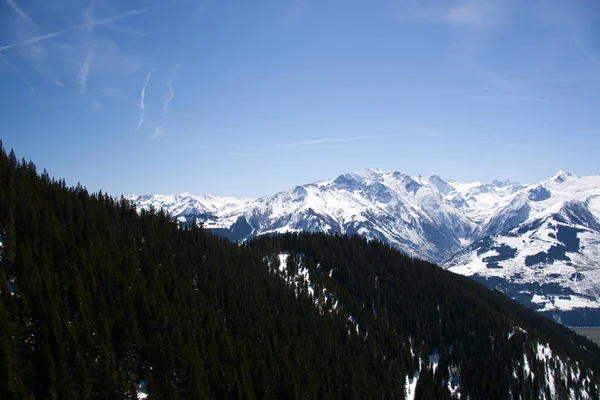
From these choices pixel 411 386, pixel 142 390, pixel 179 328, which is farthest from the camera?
pixel 411 386

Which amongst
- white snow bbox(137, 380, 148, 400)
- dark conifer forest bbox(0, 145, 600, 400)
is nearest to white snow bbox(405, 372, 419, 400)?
dark conifer forest bbox(0, 145, 600, 400)

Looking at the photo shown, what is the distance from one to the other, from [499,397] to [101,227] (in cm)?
15614

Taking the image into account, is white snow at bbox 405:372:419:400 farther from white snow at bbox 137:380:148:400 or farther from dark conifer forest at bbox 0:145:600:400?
white snow at bbox 137:380:148:400

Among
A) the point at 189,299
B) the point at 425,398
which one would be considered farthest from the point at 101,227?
the point at 425,398

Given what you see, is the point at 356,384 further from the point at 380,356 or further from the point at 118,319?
the point at 118,319

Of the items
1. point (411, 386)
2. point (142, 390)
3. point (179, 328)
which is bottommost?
point (411, 386)

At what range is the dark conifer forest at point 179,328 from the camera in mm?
86513

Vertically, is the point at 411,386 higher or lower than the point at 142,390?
lower

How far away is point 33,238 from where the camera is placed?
11488 cm

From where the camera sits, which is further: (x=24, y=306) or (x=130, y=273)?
(x=130, y=273)

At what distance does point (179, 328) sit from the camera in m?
113

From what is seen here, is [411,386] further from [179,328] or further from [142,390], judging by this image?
[142,390]

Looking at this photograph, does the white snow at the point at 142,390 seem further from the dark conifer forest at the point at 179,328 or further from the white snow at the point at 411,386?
the white snow at the point at 411,386

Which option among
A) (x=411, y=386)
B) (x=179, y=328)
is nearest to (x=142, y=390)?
(x=179, y=328)
